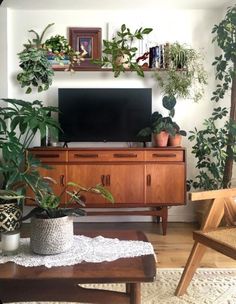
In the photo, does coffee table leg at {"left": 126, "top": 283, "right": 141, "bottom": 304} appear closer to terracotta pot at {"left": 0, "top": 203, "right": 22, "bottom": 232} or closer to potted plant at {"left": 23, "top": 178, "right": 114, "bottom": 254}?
potted plant at {"left": 23, "top": 178, "right": 114, "bottom": 254}

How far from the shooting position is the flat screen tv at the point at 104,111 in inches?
132

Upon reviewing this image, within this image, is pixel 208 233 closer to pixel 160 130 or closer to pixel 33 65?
pixel 33 65

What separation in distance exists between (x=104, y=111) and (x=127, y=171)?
714mm

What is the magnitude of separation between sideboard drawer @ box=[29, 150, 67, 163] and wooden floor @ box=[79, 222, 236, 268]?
28.7 inches

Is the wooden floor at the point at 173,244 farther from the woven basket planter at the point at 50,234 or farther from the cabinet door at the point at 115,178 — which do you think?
the woven basket planter at the point at 50,234

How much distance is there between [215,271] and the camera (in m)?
2.22

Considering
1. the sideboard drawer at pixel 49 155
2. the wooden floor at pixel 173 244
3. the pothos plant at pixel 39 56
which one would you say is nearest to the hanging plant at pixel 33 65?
the pothos plant at pixel 39 56

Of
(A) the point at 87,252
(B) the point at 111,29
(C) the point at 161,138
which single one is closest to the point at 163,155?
(C) the point at 161,138

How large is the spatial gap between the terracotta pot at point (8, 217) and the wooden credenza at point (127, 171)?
1.70 metres

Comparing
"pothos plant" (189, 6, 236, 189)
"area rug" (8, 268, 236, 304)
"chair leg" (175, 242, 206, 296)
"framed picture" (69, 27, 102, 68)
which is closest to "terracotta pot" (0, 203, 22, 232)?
"area rug" (8, 268, 236, 304)

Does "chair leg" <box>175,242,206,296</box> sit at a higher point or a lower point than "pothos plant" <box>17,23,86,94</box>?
lower

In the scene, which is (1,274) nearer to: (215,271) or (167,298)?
(167,298)

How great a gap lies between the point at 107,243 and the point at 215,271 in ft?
3.79

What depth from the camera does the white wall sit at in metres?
3.44
